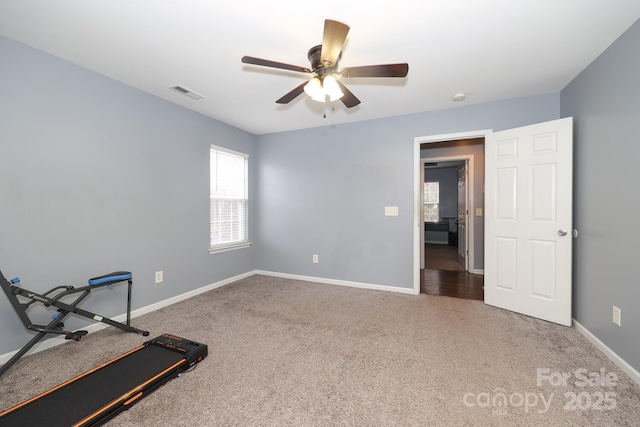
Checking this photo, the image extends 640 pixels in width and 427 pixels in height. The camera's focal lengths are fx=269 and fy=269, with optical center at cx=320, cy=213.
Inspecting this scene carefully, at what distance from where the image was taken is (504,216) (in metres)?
3.16

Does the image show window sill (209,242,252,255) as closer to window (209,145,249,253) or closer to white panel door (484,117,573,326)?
window (209,145,249,253)

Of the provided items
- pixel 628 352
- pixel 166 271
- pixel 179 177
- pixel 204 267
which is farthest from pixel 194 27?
pixel 628 352

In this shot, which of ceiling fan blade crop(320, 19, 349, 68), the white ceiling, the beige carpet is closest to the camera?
ceiling fan blade crop(320, 19, 349, 68)

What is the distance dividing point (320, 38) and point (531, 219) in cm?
285

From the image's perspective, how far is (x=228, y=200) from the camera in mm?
4340

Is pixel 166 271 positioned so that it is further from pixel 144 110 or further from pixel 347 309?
pixel 347 309

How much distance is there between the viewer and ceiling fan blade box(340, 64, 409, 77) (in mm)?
1814

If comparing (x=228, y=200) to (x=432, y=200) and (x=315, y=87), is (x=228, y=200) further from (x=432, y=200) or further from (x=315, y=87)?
(x=432, y=200)

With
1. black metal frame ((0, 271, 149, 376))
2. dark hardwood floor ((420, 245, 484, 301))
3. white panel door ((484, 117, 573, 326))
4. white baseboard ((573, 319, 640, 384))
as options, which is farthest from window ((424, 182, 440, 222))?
black metal frame ((0, 271, 149, 376))

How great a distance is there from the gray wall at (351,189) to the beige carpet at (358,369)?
1.01m

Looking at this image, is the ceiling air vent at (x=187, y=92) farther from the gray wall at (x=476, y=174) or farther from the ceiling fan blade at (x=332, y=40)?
the gray wall at (x=476, y=174)

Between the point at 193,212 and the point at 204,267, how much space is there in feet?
2.65

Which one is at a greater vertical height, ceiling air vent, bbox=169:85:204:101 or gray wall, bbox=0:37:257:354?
ceiling air vent, bbox=169:85:204:101

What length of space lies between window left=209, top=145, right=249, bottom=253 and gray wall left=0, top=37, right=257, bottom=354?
0.87 feet
